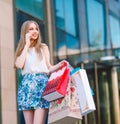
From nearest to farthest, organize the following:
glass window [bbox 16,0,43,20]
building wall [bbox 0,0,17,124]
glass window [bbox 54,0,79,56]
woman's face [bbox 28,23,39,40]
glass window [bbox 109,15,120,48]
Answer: woman's face [bbox 28,23,39,40] → building wall [bbox 0,0,17,124] → glass window [bbox 16,0,43,20] → glass window [bbox 54,0,79,56] → glass window [bbox 109,15,120,48]

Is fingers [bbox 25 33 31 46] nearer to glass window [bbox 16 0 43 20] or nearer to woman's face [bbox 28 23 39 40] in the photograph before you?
woman's face [bbox 28 23 39 40]

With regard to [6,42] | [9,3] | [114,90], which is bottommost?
[114,90]

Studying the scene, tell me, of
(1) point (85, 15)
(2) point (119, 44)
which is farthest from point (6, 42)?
(2) point (119, 44)

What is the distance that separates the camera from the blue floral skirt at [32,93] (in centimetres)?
435

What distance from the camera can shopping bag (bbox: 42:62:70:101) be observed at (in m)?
4.15

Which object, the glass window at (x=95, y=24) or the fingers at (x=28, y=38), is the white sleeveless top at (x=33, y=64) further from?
the glass window at (x=95, y=24)

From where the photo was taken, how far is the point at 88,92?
4180 millimetres

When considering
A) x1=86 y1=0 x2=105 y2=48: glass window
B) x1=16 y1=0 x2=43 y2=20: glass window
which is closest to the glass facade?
x1=86 y1=0 x2=105 y2=48: glass window

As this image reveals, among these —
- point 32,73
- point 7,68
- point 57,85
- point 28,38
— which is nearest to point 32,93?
point 32,73

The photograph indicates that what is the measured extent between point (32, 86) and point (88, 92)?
548 mm

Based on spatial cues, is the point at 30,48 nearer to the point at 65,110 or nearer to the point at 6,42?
the point at 65,110

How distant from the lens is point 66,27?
16812 mm

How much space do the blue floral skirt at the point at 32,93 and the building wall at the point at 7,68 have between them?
299 inches

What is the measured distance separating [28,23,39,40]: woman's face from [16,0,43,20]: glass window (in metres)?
9.04
